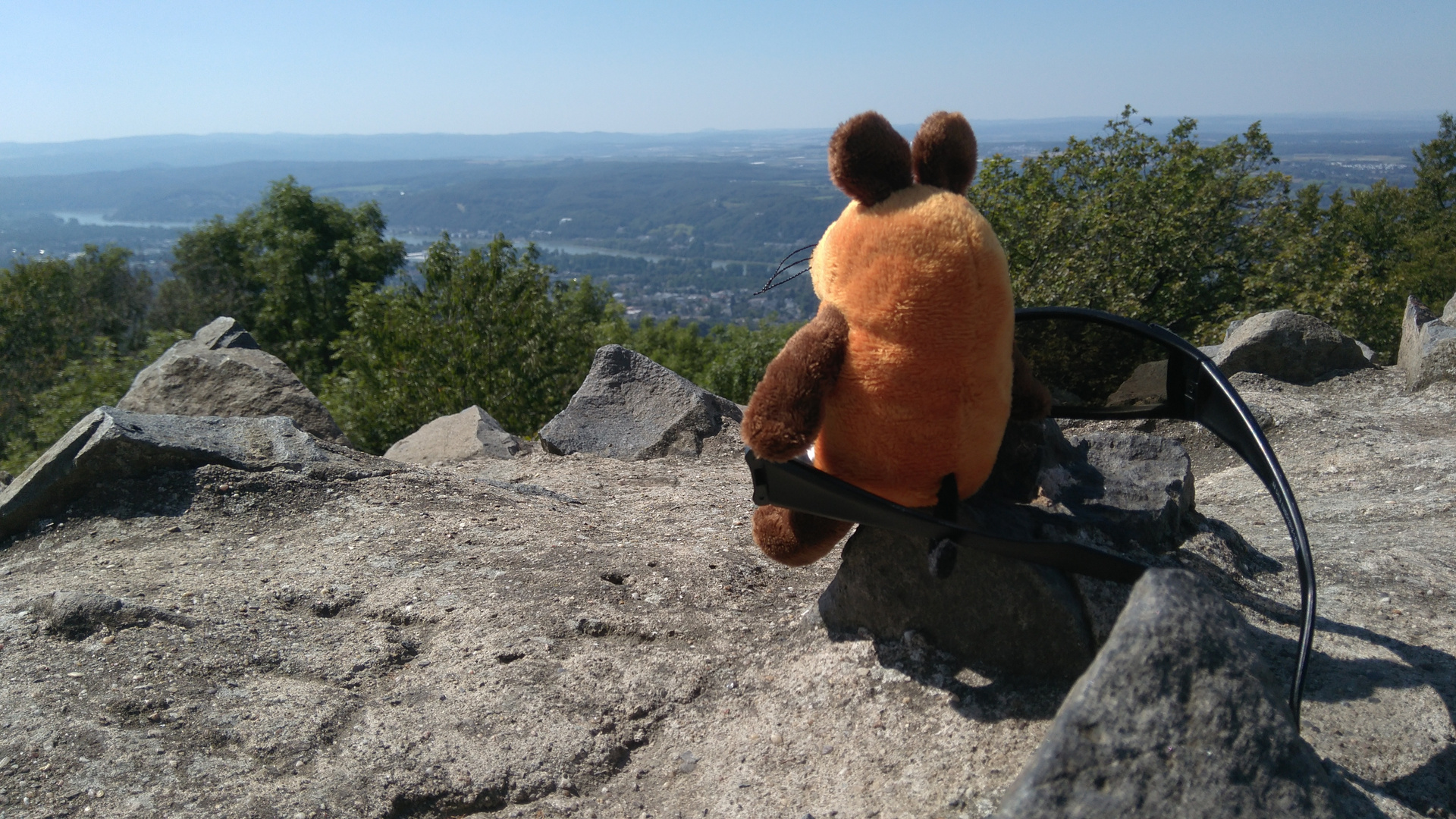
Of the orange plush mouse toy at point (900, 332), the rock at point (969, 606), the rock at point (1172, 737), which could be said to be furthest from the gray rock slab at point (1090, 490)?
the rock at point (1172, 737)

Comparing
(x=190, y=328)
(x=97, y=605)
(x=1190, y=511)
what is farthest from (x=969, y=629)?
(x=190, y=328)

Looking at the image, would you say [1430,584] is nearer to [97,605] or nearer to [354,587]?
[354,587]

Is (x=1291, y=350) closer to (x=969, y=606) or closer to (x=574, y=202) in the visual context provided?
(x=969, y=606)

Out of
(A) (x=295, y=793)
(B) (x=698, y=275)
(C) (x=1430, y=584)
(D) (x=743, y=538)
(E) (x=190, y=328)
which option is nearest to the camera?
(A) (x=295, y=793)

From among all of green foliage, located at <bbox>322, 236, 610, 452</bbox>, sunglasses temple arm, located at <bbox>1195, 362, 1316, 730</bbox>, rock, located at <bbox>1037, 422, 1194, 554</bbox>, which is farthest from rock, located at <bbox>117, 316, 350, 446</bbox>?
sunglasses temple arm, located at <bbox>1195, 362, 1316, 730</bbox>

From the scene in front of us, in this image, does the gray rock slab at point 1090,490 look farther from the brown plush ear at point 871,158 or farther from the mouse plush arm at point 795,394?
the brown plush ear at point 871,158

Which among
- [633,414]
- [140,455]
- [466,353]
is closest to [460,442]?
[633,414]
